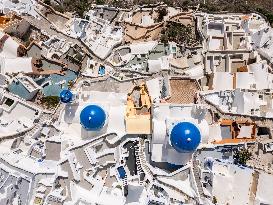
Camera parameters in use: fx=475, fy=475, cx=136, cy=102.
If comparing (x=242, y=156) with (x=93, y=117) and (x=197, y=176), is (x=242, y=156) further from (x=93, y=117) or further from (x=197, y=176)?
(x=93, y=117)

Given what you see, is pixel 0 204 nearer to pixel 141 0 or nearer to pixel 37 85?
pixel 37 85

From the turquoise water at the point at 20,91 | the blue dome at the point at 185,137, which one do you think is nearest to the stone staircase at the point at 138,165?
the blue dome at the point at 185,137

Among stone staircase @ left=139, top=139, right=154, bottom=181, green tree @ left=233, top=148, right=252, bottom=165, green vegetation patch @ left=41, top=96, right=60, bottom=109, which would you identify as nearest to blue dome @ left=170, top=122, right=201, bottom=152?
stone staircase @ left=139, top=139, right=154, bottom=181

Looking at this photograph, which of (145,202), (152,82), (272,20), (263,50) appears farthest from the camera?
(272,20)

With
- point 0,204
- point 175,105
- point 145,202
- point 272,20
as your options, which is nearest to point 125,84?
point 175,105

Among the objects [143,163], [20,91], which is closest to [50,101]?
[20,91]

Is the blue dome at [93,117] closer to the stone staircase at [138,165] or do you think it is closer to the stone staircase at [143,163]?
the stone staircase at [138,165]

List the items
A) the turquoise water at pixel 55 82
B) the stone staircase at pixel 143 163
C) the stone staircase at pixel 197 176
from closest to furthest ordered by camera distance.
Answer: the stone staircase at pixel 197 176
the stone staircase at pixel 143 163
the turquoise water at pixel 55 82
